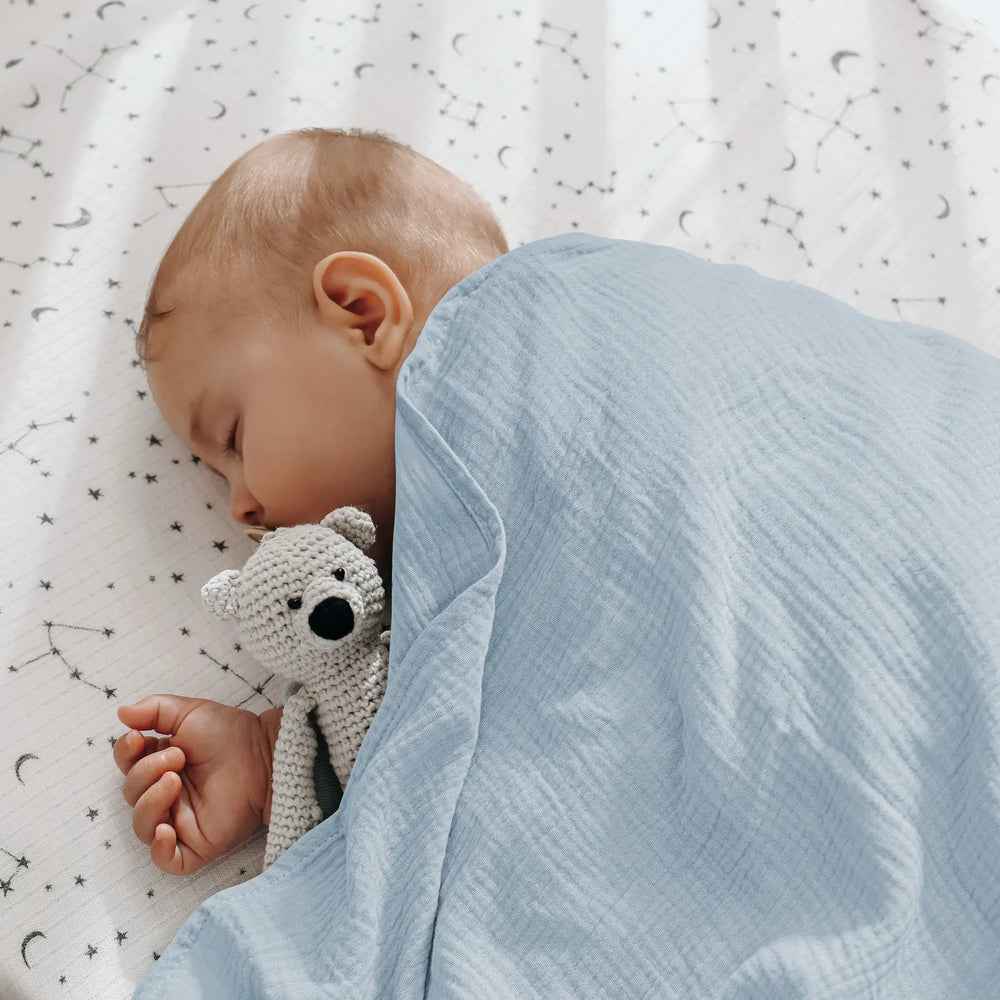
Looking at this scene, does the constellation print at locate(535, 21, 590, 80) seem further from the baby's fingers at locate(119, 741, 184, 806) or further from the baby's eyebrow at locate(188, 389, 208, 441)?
the baby's fingers at locate(119, 741, 184, 806)

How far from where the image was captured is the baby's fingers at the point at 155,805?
969 millimetres

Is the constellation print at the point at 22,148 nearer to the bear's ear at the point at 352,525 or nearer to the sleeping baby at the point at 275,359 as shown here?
the sleeping baby at the point at 275,359

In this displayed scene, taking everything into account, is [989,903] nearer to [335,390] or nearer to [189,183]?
[335,390]

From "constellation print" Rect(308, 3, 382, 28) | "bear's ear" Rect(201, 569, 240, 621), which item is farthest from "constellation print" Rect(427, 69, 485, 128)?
"bear's ear" Rect(201, 569, 240, 621)

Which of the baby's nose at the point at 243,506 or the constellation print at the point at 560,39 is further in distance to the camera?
the constellation print at the point at 560,39

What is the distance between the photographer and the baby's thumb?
1016mm

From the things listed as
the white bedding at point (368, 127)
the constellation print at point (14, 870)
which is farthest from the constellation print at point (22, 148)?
the constellation print at point (14, 870)

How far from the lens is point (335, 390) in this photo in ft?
3.41

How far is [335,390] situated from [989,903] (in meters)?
0.70

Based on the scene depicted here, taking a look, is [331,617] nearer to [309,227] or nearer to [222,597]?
[222,597]

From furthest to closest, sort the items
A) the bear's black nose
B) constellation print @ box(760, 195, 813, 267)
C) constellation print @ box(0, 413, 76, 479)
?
1. constellation print @ box(760, 195, 813, 267)
2. constellation print @ box(0, 413, 76, 479)
3. the bear's black nose

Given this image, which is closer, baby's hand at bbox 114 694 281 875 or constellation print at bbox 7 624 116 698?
baby's hand at bbox 114 694 281 875

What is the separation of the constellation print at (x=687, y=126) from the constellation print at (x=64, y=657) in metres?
0.94

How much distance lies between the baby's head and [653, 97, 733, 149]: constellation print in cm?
44
